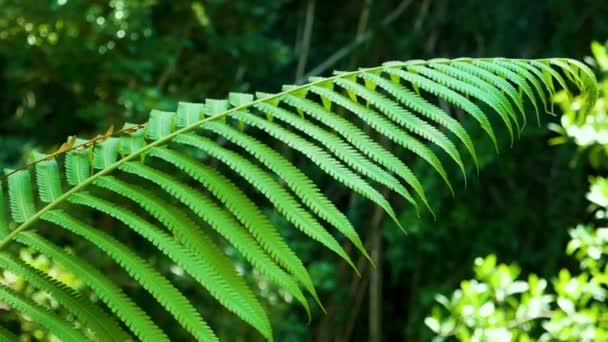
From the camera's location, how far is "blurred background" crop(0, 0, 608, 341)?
290 cm

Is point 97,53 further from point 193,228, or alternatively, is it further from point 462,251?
point 193,228

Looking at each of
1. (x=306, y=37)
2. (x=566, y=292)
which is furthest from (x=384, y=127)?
(x=306, y=37)

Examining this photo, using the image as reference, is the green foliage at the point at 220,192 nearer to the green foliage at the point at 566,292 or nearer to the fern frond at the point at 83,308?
the fern frond at the point at 83,308

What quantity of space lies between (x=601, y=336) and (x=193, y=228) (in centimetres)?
95

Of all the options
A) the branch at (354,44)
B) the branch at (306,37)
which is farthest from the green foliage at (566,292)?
the branch at (306,37)

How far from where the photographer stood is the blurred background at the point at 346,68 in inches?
114

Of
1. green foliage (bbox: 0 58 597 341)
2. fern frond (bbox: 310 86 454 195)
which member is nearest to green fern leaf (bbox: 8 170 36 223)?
green foliage (bbox: 0 58 597 341)

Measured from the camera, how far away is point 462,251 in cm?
308

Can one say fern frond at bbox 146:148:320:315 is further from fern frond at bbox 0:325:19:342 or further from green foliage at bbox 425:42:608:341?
green foliage at bbox 425:42:608:341

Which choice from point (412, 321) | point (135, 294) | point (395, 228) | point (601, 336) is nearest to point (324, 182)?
point (395, 228)

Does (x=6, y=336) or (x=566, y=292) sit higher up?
(x=566, y=292)

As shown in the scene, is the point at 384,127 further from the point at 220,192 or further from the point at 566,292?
the point at 566,292

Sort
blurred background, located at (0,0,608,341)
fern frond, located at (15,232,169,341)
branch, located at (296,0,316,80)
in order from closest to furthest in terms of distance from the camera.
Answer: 1. fern frond, located at (15,232,169,341)
2. blurred background, located at (0,0,608,341)
3. branch, located at (296,0,316,80)

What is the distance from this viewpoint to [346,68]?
11.2ft
